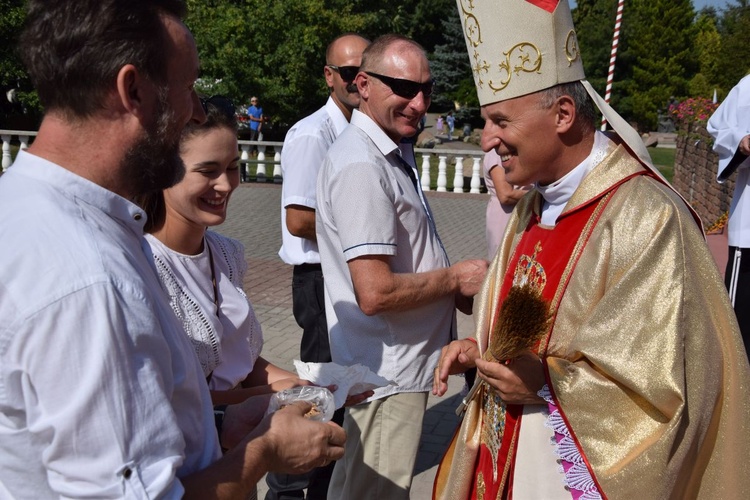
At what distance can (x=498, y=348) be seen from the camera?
7.46ft

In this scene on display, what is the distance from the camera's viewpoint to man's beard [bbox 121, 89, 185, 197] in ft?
4.72

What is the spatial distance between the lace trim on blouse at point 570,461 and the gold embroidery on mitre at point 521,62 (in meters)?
1.03

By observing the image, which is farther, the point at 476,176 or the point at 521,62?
the point at 476,176

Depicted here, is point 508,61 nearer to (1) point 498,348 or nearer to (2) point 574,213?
(2) point 574,213

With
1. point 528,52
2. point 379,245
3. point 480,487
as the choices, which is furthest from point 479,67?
point 480,487

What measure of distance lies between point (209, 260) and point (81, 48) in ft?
4.66

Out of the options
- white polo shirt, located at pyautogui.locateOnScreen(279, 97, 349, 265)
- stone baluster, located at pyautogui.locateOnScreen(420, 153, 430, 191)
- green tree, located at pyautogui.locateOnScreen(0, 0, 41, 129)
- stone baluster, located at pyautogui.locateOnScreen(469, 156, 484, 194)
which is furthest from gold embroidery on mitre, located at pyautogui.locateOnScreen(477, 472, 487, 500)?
green tree, located at pyautogui.locateOnScreen(0, 0, 41, 129)

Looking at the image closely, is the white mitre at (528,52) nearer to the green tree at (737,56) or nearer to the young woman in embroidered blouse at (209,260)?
the young woman in embroidered blouse at (209,260)

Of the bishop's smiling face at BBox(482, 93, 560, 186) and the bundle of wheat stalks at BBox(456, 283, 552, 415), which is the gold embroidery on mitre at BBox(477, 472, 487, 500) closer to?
the bundle of wheat stalks at BBox(456, 283, 552, 415)

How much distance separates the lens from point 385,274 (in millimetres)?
2967

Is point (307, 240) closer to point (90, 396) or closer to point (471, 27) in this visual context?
point (471, 27)

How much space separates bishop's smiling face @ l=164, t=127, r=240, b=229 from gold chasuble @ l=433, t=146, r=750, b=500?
1.22 meters

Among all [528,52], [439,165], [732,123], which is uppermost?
[528,52]

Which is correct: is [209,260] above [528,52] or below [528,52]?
below
